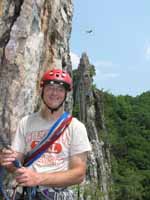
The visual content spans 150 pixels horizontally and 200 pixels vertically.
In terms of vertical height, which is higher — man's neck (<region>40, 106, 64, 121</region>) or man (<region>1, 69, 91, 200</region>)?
man's neck (<region>40, 106, 64, 121</region>)

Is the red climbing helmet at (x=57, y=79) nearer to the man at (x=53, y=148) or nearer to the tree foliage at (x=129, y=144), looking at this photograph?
the man at (x=53, y=148)

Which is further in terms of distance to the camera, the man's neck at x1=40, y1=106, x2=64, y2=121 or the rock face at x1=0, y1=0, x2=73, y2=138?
the rock face at x1=0, y1=0, x2=73, y2=138

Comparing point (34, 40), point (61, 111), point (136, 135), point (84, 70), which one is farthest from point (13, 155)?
point (136, 135)

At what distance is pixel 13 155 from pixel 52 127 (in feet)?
1.56

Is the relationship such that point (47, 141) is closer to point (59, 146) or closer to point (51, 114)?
point (59, 146)

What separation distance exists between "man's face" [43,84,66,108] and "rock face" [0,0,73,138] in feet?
13.1

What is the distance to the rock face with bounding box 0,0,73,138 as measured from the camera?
896cm

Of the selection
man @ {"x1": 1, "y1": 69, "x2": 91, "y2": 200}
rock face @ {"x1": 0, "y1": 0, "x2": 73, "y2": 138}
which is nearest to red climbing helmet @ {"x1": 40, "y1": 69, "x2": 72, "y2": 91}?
man @ {"x1": 1, "y1": 69, "x2": 91, "y2": 200}

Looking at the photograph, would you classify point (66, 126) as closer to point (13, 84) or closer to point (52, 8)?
point (13, 84)

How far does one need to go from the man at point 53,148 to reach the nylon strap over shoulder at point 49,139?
0.09 feet

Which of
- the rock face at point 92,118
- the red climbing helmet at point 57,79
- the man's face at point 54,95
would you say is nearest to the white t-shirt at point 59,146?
the man's face at point 54,95

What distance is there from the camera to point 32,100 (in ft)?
30.6

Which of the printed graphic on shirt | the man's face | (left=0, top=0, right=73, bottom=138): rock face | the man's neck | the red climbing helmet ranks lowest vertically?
the printed graphic on shirt

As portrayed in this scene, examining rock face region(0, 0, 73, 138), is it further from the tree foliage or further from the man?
the tree foliage
